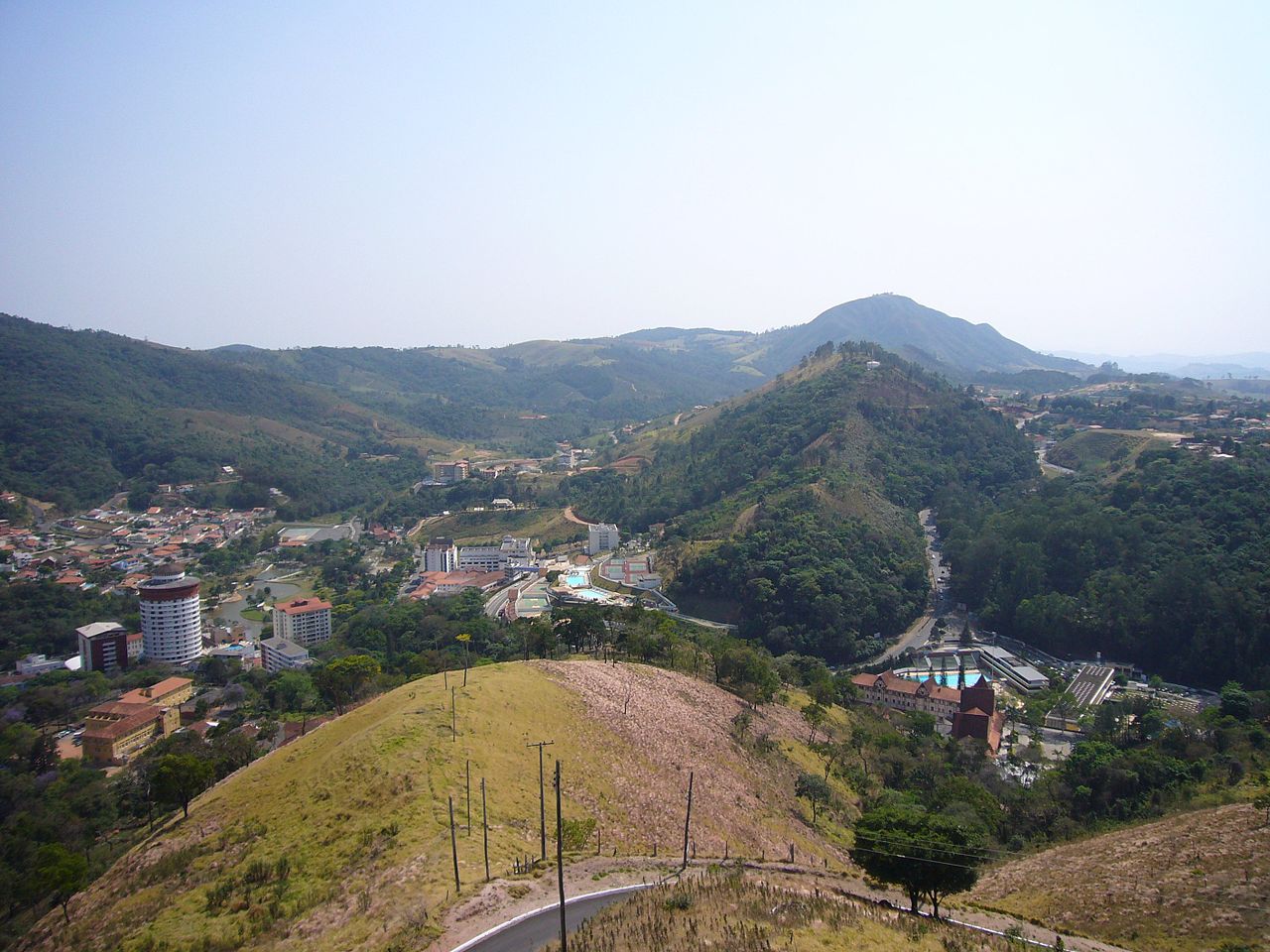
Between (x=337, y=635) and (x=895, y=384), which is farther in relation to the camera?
(x=895, y=384)

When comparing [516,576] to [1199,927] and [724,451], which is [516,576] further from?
[1199,927]

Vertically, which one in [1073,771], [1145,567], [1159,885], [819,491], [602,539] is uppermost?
[819,491]

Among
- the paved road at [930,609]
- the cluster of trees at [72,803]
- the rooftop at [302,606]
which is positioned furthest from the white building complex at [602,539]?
the cluster of trees at [72,803]

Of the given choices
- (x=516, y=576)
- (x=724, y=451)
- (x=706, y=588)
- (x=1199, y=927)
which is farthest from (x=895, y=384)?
(x=1199, y=927)

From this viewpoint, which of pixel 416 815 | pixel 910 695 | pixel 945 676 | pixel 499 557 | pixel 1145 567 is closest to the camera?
pixel 416 815

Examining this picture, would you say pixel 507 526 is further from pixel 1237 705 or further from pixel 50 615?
pixel 1237 705

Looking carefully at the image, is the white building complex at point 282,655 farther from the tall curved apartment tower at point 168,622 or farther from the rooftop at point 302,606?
the tall curved apartment tower at point 168,622

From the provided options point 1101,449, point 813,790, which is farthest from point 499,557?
point 1101,449
